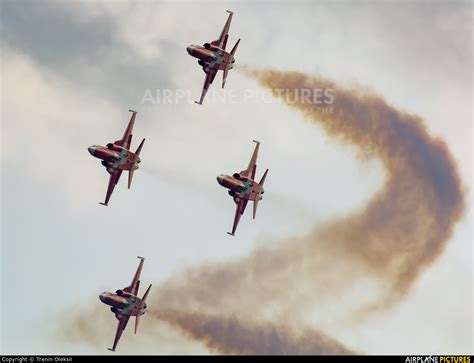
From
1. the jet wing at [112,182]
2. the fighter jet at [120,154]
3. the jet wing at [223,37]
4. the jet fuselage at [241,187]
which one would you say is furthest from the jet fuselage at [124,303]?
the jet wing at [223,37]

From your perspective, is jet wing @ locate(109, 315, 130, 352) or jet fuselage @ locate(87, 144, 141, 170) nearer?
jet fuselage @ locate(87, 144, 141, 170)

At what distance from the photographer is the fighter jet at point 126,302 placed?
115 meters

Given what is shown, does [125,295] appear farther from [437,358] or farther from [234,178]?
[437,358]

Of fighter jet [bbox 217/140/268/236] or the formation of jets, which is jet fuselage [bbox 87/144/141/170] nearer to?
the formation of jets

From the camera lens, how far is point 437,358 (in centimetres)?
10088

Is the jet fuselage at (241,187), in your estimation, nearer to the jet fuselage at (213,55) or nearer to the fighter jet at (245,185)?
the fighter jet at (245,185)

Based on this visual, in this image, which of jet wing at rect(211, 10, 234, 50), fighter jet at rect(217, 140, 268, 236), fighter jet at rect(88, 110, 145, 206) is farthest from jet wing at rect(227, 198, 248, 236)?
jet wing at rect(211, 10, 234, 50)

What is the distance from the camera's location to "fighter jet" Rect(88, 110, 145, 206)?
110 m

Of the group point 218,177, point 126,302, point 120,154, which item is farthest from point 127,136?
point 126,302

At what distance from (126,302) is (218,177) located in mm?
21038

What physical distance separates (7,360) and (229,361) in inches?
1072

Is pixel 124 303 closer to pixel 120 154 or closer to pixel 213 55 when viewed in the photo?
pixel 120 154

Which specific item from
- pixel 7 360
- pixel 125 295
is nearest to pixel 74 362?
pixel 7 360

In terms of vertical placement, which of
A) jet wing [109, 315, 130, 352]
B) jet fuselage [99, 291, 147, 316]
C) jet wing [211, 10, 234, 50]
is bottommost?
jet wing [109, 315, 130, 352]
